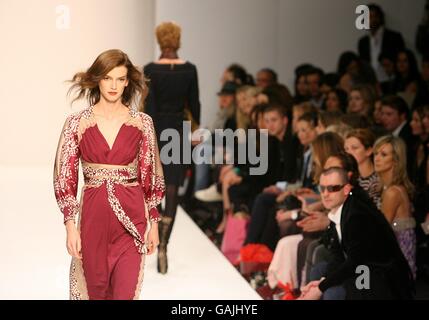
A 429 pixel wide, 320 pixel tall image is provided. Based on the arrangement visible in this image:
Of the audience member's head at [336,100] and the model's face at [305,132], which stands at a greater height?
the audience member's head at [336,100]

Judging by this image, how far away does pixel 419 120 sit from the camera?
6.43 metres

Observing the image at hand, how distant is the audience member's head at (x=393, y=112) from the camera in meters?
6.77

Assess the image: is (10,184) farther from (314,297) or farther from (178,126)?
(314,297)

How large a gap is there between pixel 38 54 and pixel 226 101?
2890 millimetres

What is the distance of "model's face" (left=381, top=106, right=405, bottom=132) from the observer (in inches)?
266

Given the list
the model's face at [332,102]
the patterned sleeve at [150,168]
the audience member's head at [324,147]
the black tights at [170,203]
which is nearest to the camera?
the patterned sleeve at [150,168]

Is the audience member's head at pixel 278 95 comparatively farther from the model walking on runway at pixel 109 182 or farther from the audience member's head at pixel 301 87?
the model walking on runway at pixel 109 182

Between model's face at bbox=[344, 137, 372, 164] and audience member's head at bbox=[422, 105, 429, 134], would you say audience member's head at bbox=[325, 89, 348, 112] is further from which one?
model's face at bbox=[344, 137, 372, 164]

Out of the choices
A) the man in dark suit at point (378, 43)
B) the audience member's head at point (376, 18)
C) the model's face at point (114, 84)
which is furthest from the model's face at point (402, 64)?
the model's face at point (114, 84)

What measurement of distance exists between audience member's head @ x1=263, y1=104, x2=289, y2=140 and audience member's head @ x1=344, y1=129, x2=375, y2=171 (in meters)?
0.83

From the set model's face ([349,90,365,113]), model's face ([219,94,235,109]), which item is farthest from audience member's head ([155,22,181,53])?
model's face ([219,94,235,109])

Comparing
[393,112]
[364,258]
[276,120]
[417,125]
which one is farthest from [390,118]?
[364,258]

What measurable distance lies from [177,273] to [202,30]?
283cm

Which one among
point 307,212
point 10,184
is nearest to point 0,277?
point 10,184
